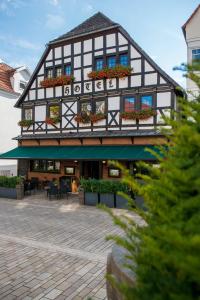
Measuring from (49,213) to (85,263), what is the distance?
20.0ft

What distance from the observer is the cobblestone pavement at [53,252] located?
5801mm

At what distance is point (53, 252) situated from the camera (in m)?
7.95

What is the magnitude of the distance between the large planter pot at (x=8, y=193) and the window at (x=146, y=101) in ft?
31.9

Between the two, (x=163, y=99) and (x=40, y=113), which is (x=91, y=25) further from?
(x=163, y=99)

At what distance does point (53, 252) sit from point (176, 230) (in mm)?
6941

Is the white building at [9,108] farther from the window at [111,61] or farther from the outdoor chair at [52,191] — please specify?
the window at [111,61]

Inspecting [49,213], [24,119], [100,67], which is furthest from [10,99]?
[49,213]

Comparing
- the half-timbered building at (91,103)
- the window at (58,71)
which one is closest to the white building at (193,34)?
the half-timbered building at (91,103)

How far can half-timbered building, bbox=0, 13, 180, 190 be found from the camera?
1634 cm

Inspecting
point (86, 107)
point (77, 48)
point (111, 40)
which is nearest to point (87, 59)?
point (77, 48)

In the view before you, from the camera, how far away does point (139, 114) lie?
1641 cm

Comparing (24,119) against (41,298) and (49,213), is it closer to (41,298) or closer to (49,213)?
(49,213)

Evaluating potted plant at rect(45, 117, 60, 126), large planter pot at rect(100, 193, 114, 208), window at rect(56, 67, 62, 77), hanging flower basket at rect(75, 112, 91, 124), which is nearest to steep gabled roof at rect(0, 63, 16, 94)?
window at rect(56, 67, 62, 77)

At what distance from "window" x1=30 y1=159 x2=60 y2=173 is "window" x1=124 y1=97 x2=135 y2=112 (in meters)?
6.88
